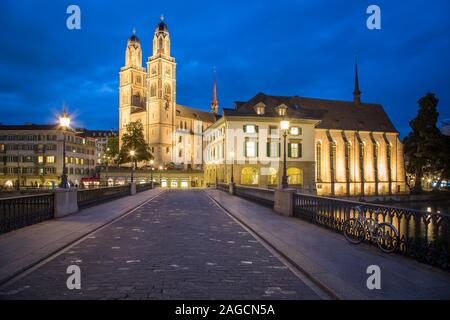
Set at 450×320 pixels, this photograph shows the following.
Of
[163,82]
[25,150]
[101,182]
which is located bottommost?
[101,182]

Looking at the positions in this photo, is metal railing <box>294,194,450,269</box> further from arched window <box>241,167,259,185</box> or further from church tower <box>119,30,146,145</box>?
Answer: church tower <box>119,30,146,145</box>

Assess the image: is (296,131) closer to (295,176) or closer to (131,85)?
(295,176)

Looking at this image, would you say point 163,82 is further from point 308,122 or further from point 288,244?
point 288,244

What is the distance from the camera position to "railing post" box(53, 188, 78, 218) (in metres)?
14.6

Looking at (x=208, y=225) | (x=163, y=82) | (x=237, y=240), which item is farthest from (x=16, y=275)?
(x=163, y=82)

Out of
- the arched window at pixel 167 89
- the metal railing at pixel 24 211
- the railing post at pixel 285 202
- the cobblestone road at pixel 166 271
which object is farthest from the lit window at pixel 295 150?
the arched window at pixel 167 89

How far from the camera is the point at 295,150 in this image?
52.1 m

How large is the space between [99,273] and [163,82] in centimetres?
9655

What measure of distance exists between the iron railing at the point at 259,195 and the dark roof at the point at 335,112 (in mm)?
25190

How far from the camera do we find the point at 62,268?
685 cm

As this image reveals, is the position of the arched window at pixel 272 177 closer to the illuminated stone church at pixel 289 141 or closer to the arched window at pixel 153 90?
the illuminated stone church at pixel 289 141

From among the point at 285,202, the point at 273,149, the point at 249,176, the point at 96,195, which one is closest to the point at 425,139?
the point at 273,149

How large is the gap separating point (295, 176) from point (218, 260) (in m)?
46.8

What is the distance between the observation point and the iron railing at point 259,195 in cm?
2073
